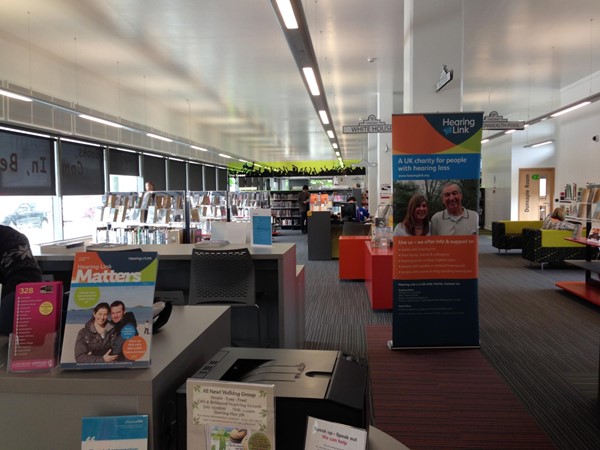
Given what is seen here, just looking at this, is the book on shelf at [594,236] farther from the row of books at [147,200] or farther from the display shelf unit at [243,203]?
the display shelf unit at [243,203]

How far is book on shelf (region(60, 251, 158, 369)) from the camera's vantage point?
1.06m

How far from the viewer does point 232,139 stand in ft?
70.9

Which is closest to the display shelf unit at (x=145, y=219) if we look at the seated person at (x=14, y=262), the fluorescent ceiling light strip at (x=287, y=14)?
the fluorescent ceiling light strip at (x=287, y=14)

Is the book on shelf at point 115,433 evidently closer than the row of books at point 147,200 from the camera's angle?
Yes

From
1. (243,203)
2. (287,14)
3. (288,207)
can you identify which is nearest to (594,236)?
(287,14)

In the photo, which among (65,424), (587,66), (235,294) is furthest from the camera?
(587,66)

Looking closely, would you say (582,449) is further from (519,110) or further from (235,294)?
(519,110)

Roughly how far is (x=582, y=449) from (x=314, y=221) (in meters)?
8.51

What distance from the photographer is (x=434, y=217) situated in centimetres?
464

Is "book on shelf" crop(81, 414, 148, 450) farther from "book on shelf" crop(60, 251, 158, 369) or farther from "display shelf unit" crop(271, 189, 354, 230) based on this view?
"display shelf unit" crop(271, 189, 354, 230)

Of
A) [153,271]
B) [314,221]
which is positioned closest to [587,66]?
[314,221]

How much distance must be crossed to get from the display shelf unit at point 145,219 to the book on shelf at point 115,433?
267 inches

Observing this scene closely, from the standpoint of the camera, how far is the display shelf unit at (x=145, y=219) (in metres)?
7.86

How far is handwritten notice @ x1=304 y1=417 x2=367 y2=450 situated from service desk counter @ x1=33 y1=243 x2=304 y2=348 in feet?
8.94
